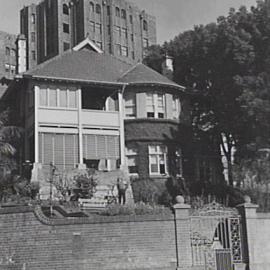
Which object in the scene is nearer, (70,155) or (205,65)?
(70,155)

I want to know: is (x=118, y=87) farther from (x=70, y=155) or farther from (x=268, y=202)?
(x=268, y=202)

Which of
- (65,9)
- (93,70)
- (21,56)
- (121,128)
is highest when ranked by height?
(65,9)

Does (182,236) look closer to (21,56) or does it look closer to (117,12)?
(21,56)

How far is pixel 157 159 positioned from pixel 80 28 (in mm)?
58621

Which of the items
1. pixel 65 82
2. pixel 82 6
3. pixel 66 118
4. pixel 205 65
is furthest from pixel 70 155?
pixel 82 6

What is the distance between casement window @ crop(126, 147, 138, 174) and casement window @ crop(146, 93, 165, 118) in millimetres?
2595

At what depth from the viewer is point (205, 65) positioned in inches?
1502

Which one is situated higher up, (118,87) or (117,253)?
(118,87)

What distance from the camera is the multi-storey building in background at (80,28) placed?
89625mm

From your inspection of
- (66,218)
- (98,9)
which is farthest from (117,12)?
(66,218)

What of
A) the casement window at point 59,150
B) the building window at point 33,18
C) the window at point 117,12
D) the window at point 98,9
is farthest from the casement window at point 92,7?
the casement window at point 59,150

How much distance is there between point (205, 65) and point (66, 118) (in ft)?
35.8

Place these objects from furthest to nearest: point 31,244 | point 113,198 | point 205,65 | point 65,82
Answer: point 205,65, point 65,82, point 113,198, point 31,244

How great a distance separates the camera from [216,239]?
21406mm
